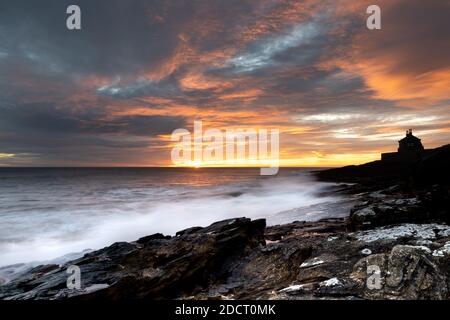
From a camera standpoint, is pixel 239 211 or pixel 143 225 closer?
pixel 143 225

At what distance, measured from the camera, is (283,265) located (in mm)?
7027

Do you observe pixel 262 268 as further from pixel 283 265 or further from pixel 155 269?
pixel 155 269

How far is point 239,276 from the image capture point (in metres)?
7.11

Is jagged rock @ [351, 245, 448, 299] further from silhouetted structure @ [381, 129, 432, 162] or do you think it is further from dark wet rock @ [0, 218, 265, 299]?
silhouetted structure @ [381, 129, 432, 162]

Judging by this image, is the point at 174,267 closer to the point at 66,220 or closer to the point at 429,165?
the point at 429,165

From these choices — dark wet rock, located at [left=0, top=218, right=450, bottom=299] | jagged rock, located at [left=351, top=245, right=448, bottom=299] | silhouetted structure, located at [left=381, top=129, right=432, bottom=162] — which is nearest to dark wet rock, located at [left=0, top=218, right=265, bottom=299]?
dark wet rock, located at [left=0, top=218, right=450, bottom=299]

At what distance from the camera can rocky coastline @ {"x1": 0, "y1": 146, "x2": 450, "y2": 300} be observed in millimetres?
4723

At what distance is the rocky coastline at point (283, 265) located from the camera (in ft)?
15.5
